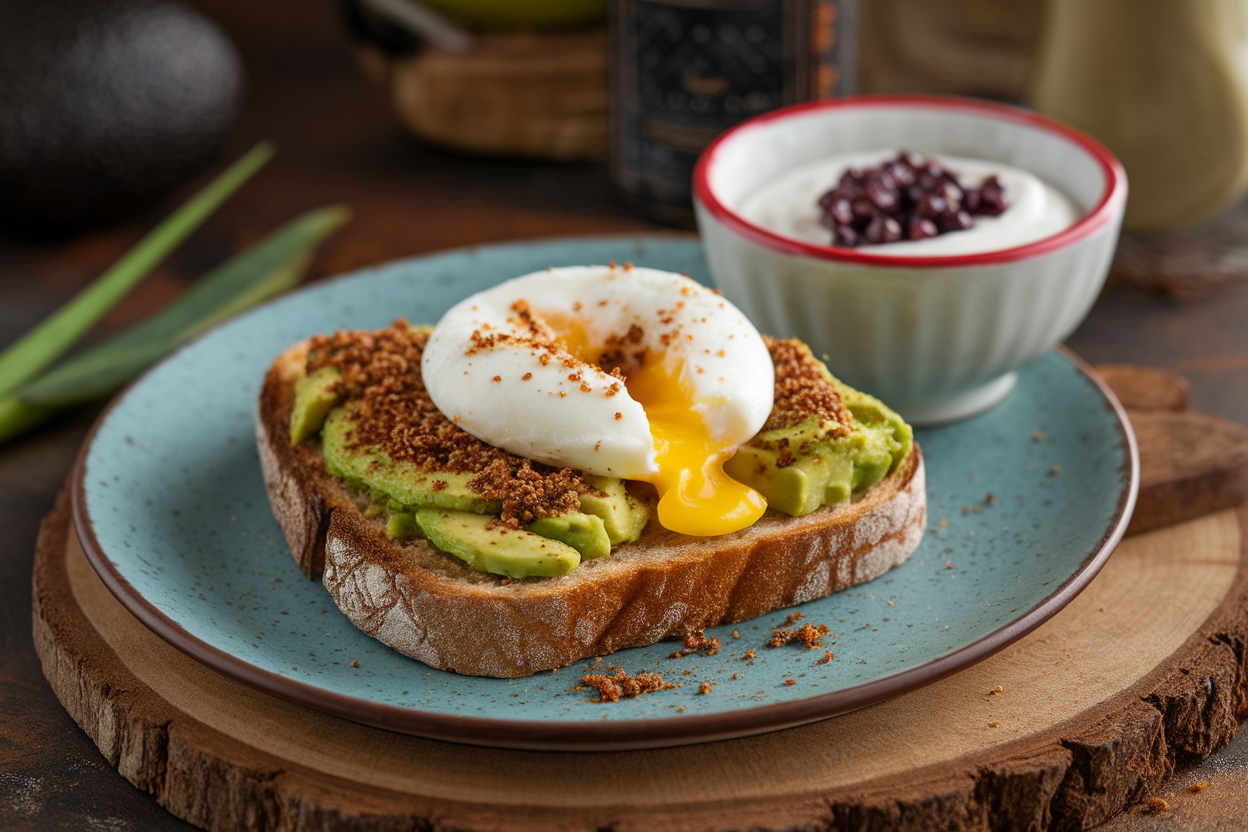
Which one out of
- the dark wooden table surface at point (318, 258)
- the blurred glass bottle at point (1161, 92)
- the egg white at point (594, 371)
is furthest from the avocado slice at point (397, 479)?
the blurred glass bottle at point (1161, 92)

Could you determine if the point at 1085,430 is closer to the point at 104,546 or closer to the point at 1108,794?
the point at 1108,794

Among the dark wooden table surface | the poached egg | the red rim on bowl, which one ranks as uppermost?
the red rim on bowl

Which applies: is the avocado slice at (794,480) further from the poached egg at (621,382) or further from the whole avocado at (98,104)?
the whole avocado at (98,104)

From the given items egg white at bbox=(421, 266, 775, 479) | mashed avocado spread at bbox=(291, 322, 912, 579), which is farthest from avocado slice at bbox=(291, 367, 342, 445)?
egg white at bbox=(421, 266, 775, 479)

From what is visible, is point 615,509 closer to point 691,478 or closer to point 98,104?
point 691,478

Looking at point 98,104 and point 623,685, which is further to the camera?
point 98,104

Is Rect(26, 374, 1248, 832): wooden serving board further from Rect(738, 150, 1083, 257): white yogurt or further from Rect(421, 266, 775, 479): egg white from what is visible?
Rect(738, 150, 1083, 257): white yogurt

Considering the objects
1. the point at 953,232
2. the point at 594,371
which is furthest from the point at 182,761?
the point at 953,232
